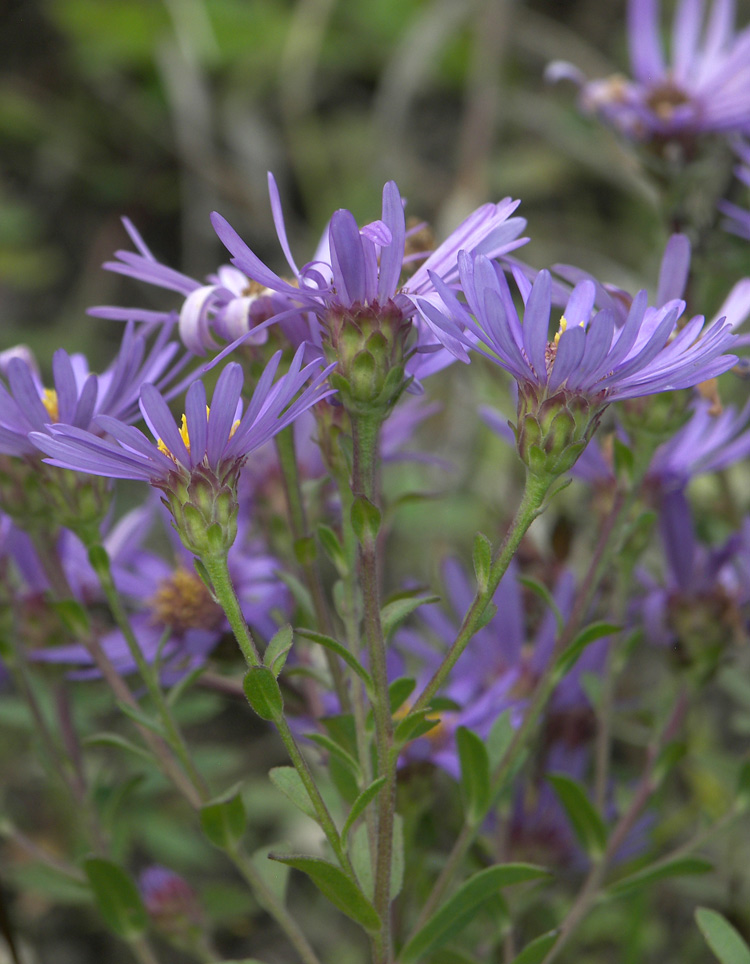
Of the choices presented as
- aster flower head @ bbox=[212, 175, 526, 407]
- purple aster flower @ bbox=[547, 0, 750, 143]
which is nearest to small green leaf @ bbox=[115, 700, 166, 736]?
aster flower head @ bbox=[212, 175, 526, 407]

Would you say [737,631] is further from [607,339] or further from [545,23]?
[545,23]

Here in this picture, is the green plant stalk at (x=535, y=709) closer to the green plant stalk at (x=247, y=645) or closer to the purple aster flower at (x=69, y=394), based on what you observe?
the green plant stalk at (x=247, y=645)

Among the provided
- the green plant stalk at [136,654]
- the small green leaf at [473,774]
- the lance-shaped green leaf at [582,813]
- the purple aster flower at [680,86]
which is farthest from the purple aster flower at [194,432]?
the purple aster flower at [680,86]

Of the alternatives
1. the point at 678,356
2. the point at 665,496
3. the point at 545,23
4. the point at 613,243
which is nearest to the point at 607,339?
the point at 678,356

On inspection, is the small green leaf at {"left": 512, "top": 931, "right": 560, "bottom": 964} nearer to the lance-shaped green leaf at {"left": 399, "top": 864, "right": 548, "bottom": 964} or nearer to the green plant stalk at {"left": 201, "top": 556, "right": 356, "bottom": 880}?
the lance-shaped green leaf at {"left": 399, "top": 864, "right": 548, "bottom": 964}

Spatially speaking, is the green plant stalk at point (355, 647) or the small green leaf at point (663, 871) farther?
the small green leaf at point (663, 871)

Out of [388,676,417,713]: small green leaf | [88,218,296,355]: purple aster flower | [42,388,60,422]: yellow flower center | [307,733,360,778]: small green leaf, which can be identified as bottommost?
[307,733,360,778]: small green leaf
